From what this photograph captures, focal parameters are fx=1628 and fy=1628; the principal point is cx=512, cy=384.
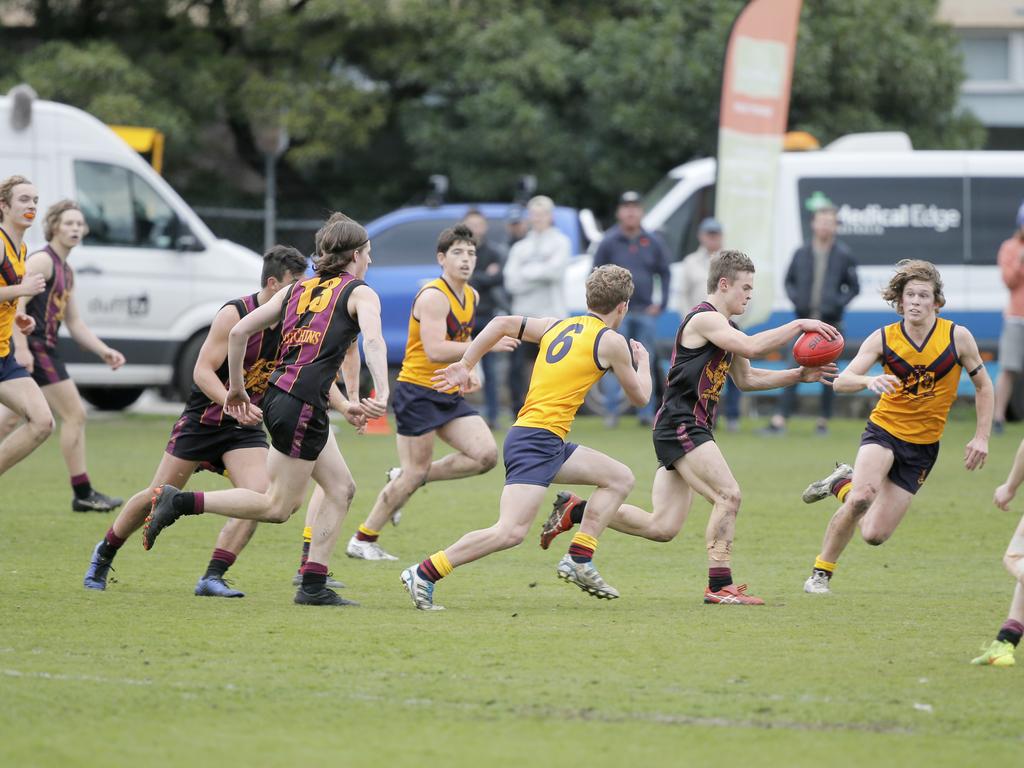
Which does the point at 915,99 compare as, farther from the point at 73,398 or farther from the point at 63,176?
the point at 73,398

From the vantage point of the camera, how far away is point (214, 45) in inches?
945

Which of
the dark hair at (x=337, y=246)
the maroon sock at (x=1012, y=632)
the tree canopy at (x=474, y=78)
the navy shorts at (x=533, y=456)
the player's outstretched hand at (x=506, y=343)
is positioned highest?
the tree canopy at (x=474, y=78)

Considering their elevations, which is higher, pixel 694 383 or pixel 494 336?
pixel 494 336

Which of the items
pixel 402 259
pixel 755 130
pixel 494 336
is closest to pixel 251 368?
pixel 494 336

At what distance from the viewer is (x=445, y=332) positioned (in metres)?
9.74

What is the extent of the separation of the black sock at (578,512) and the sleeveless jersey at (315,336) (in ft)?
4.71

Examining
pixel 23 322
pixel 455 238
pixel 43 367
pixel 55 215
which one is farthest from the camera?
pixel 43 367

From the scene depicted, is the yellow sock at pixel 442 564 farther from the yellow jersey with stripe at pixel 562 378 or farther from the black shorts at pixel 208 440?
the black shorts at pixel 208 440

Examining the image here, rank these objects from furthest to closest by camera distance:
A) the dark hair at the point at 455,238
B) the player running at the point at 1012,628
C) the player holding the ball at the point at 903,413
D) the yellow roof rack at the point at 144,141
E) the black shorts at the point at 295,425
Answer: the yellow roof rack at the point at 144,141 → the dark hair at the point at 455,238 → the player holding the ball at the point at 903,413 → the black shorts at the point at 295,425 → the player running at the point at 1012,628

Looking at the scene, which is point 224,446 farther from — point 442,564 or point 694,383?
point 694,383

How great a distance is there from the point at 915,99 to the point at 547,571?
654 inches

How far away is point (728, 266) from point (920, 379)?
123 centimetres

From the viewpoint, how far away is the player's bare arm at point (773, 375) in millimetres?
8047

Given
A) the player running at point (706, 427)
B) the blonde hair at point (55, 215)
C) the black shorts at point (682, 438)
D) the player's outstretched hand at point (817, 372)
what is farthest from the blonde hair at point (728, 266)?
the blonde hair at point (55, 215)
